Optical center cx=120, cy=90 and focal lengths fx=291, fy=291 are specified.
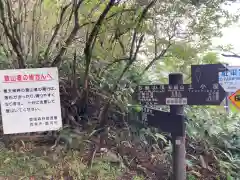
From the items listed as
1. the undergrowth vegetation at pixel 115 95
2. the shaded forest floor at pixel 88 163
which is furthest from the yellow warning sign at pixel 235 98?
the shaded forest floor at pixel 88 163

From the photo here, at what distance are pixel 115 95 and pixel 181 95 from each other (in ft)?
4.20

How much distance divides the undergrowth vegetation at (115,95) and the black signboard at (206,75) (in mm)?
874

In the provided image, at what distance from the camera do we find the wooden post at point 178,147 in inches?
141

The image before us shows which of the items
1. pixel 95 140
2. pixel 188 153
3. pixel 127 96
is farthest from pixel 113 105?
pixel 188 153

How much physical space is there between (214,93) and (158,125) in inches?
33.8

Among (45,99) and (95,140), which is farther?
(95,140)

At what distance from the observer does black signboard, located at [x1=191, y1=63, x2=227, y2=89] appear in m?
3.28

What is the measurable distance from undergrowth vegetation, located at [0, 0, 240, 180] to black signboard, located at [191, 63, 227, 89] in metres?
0.87

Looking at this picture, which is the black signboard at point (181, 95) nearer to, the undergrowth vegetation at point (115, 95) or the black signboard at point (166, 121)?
the black signboard at point (166, 121)

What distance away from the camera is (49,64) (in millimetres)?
4523

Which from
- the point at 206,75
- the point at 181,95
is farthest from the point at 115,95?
the point at 206,75

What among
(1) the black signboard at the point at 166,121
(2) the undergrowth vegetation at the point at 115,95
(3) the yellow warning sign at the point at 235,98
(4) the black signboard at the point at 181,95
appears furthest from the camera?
(2) the undergrowth vegetation at the point at 115,95

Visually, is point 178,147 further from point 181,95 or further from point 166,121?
point 181,95

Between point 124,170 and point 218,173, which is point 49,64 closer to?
point 124,170
